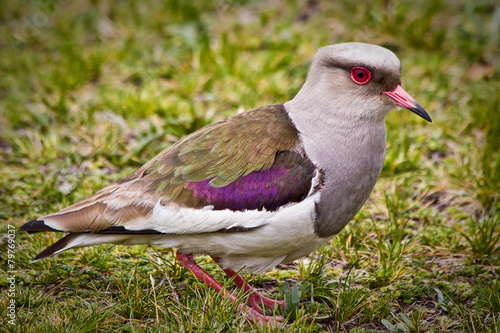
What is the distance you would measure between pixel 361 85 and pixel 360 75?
2.8 inches

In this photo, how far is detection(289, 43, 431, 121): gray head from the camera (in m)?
4.11

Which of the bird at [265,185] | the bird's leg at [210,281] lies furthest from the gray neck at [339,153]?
the bird's leg at [210,281]

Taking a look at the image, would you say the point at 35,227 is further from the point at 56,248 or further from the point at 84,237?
the point at 84,237

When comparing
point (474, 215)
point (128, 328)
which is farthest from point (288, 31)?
point (128, 328)

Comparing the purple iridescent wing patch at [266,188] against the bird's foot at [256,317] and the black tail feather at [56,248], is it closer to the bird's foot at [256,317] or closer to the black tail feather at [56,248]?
the bird's foot at [256,317]

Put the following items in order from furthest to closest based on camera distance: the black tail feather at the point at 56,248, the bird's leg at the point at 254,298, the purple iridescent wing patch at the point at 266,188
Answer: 1. the bird's leg at the point at 254,298
2. the black tail feather at the point at 56,248
3. the purple iridescent wing patch at the point at 266,188

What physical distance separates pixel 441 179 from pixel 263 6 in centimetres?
423

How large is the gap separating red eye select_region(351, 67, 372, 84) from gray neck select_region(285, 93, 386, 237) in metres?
0.19

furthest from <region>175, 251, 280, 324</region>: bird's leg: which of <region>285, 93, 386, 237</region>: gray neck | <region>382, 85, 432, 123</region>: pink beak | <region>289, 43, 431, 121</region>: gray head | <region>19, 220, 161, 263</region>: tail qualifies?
<region>382, 85, 432, 123</region>: pink beak

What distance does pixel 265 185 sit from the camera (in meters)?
3.99

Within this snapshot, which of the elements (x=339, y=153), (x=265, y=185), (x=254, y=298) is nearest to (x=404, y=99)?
(x=339, y=153)

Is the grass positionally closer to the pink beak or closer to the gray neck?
the gray neck

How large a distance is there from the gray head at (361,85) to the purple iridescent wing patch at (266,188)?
1.54 ft

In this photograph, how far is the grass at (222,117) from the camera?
13.6 feet
